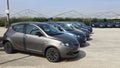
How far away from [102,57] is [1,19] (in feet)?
104

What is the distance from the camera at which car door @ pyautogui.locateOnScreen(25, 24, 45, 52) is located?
8.98 metres

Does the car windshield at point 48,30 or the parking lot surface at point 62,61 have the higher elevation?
the car windshield at point 48,30

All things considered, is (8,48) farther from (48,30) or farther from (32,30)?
(48,30)

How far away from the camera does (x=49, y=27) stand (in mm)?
9797

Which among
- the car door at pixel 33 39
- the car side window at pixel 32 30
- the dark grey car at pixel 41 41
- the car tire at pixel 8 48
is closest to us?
the dark grey car at pixel 41 41

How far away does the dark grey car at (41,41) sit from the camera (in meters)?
8.59

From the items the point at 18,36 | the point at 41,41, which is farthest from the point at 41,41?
the point at 18,36

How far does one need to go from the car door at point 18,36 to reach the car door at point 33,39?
1.01 ft

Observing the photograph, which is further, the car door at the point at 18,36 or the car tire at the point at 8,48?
the car tire at the point at 8,48

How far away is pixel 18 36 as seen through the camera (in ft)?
31.9

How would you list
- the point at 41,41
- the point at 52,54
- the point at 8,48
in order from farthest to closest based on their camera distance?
the point at 8,48, the point at 41,41, the point at 52,54

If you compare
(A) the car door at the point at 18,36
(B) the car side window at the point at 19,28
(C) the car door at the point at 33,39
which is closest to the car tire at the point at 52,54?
(C) the car door at the point at 33,39

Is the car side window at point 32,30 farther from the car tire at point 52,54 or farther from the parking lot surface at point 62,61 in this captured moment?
the parking lot surface at point 62,61

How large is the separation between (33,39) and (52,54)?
1.10 m
